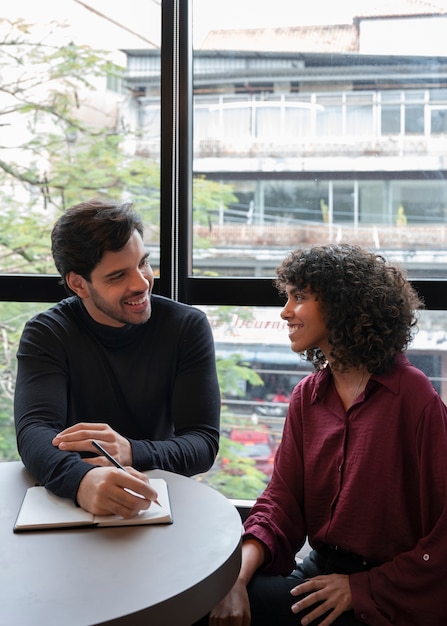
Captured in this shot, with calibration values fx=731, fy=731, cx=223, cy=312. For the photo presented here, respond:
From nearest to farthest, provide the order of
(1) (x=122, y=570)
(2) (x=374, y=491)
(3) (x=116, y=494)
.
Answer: (1) (x=122, y=570) < (3) (x=116, y=494) < (2) (x=374, y=491)

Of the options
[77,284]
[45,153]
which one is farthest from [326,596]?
[45,153]

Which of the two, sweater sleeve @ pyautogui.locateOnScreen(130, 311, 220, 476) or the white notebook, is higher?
sweater sleeve @ pyautogui.locateOnScreen(130, 311, 220, 476)

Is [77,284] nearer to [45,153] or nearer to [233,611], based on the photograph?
[45,153]

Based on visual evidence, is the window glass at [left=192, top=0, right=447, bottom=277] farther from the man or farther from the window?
the man

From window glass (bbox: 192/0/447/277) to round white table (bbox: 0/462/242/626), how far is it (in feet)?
3.65

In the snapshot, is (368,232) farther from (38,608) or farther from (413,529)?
(38,608)

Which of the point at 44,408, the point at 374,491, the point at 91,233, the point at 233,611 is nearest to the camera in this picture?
the point at 233,611

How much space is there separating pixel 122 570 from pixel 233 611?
1.40ft

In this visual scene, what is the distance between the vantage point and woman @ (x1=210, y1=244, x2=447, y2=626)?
152 centimetres

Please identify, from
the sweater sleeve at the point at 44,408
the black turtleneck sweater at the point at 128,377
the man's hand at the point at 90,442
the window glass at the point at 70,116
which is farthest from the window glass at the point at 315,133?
the man's hand at the point at 90,442

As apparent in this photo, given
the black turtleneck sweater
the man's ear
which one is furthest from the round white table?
the man's ear

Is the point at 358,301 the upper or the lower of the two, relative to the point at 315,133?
lower

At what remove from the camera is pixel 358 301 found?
1.71m

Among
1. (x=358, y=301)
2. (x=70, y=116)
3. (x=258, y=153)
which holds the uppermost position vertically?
(x=70, y=116)
